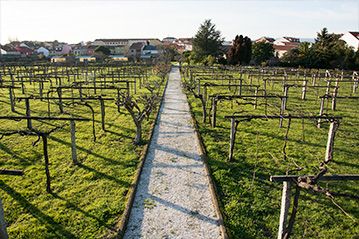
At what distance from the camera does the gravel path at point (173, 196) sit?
6.23m

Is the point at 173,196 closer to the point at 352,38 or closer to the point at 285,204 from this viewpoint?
the point at 285,204

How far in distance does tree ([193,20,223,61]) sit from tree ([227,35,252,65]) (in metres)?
6.63

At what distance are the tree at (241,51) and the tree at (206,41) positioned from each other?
663 cm

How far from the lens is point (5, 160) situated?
32.0ft

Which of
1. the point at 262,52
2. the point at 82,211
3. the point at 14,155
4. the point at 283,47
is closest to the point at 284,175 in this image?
the point at 82,211

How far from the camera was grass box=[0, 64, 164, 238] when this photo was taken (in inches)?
250

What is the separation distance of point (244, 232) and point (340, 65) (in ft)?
163

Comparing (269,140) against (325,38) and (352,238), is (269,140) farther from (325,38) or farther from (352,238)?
(325,38)

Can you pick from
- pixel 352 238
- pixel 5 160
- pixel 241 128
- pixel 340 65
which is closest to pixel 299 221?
pixel 352 238

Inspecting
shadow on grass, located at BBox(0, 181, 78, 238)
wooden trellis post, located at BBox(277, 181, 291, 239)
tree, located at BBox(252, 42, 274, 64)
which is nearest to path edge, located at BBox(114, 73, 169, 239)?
shadow on grass, located at BBox(0, 181, 78, 238)

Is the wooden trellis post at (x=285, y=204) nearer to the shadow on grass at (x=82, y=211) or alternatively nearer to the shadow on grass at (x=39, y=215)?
the shadow on grass at (x=82, y=211)

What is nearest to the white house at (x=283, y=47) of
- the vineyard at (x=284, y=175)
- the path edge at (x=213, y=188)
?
the vineyard at (x=284, y=175)

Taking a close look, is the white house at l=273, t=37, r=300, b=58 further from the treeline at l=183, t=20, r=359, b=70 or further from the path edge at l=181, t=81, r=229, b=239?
the path edge at l=181, t=81, r=229, b=239

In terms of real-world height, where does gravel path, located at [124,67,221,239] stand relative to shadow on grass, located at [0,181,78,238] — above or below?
above
